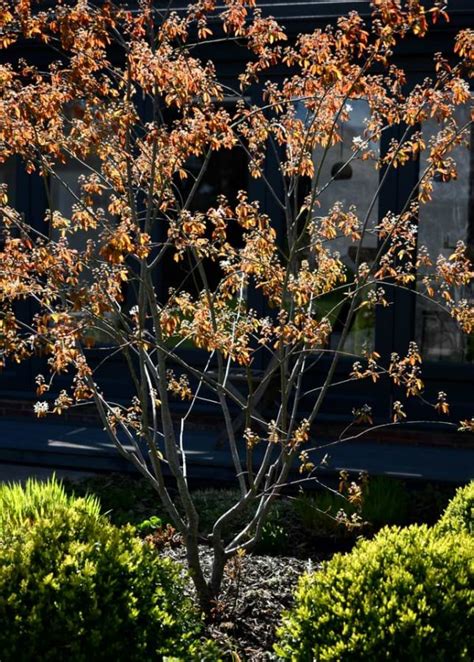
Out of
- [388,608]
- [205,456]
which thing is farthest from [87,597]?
[205,456]

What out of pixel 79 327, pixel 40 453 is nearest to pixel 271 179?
pixel 40 453

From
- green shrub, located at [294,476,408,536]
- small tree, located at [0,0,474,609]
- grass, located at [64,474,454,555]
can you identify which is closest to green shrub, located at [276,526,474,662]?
small tree, located at [0,0,474,609]

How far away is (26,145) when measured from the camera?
18.7 feet

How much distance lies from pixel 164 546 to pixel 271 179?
16.4 ft

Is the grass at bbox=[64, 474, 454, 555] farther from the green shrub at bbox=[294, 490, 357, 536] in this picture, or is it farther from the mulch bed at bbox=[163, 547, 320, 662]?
the mulch bed at bbox=[163, 547, 320, 662]

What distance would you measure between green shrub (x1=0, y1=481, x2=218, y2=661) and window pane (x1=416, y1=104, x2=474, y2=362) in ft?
19.5

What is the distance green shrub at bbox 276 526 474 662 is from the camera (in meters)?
3.97

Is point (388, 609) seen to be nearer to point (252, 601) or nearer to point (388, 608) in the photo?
point (388, 608)

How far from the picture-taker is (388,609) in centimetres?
Result: 404

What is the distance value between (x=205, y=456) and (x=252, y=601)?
3.58m

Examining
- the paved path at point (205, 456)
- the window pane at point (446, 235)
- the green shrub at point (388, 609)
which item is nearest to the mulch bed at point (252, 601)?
A: the green shrub at point (388, 609)

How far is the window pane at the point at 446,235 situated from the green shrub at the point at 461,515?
4369mm

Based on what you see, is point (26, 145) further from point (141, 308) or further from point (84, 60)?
point (141, 308)

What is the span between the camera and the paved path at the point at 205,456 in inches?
349
